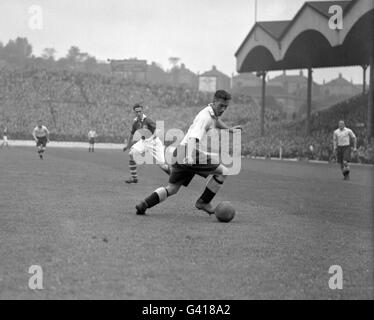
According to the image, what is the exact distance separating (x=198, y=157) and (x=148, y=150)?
26.7ft

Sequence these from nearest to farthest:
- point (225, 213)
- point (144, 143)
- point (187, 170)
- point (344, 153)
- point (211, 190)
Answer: point (225, 213) → point (187, 170) → point (211, 190) → point (144, 143) → point (344, 153)

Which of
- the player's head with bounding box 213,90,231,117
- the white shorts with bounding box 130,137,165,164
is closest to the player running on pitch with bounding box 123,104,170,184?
the white shorts with bounding box 130,137,165,164

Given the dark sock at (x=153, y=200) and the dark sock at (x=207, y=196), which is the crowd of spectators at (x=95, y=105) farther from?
the dark sock at (x=153, y=200)

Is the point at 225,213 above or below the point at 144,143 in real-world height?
below

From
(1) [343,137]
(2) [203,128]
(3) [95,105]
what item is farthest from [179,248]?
(3) [95,105]

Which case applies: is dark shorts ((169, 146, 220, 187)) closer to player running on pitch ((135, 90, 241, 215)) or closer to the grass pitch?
player running on pitch ((135, 90, 241, 215))

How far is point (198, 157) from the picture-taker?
11.3 m

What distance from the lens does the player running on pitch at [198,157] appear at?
11062 mm

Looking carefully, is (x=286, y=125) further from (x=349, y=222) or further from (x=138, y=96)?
(x=349, y=222)

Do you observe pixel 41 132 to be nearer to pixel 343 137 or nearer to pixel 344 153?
pixel 343 137

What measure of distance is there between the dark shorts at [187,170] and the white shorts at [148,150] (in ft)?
23.8

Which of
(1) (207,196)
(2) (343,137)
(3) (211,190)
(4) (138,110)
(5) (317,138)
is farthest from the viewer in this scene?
(5) (317,138)

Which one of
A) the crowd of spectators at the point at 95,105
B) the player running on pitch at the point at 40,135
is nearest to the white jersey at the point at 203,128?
the player running on pitch at the point at 40,135

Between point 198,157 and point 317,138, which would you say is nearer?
point 198,157
